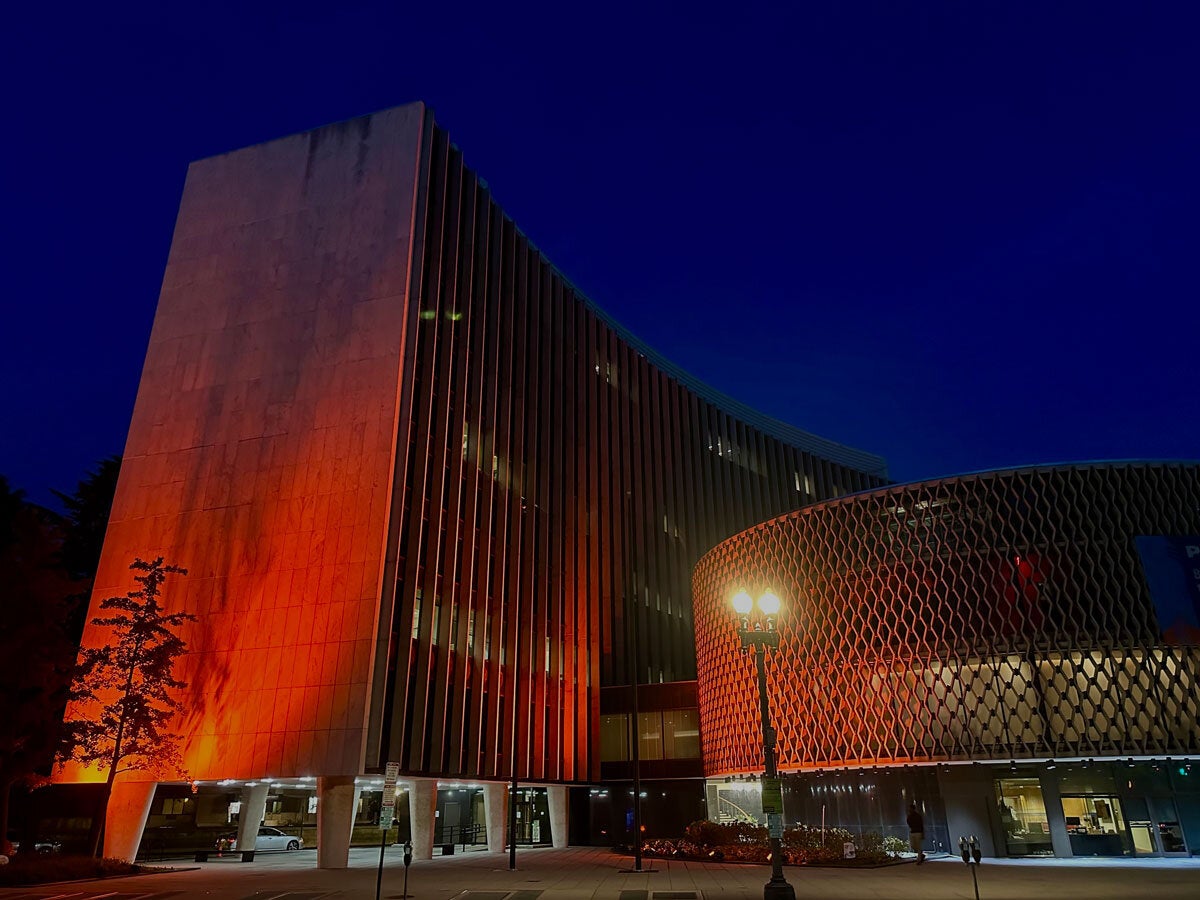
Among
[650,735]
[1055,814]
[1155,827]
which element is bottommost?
[1155,827]

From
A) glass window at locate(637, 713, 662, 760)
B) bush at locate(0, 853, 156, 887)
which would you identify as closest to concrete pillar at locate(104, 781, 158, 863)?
bush at locate(0, 853, 156, 887)

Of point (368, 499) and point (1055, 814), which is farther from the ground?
point (368, 499)

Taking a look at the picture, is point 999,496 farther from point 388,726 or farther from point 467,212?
point 467,212

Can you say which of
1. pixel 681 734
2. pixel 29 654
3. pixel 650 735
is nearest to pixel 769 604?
pixel 29 654

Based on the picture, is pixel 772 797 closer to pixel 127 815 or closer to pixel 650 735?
pixel 127 815

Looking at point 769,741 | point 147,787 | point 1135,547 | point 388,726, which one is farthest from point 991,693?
point 147,787

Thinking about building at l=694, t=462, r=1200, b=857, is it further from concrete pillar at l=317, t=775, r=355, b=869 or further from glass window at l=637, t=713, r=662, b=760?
concrete pillar at l=317, t=775, r=355, b=869

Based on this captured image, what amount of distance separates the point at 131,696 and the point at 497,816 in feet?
65.6

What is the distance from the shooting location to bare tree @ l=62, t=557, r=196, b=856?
A: 108 feet

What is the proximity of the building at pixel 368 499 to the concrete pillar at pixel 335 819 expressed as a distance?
0.09 metres

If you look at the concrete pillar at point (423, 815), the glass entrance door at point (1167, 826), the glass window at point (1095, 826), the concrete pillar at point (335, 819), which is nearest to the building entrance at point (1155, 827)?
the glass entrance door at point (1167, 826)

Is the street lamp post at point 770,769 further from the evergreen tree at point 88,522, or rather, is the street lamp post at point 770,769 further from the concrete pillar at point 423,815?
the evergreen tree at point 88,522

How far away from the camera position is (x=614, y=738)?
54469 millimetres

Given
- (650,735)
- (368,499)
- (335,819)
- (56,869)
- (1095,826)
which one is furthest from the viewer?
(650,735)
